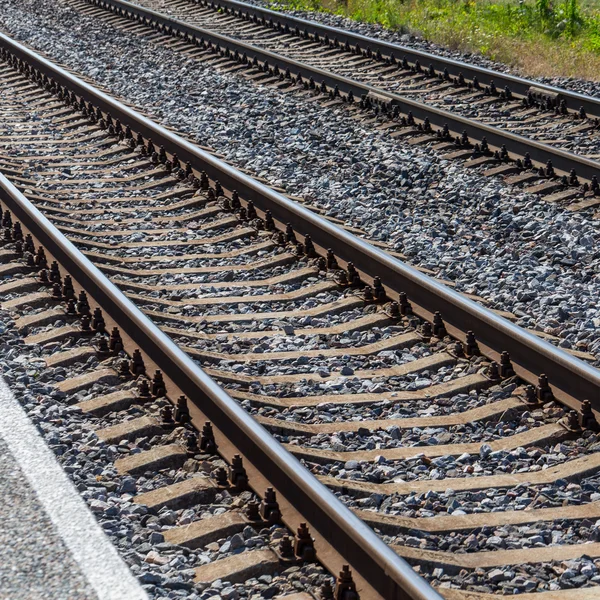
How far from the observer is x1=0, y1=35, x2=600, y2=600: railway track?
413 centimetres

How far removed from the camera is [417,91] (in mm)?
11992

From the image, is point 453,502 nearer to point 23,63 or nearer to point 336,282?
point 336,282

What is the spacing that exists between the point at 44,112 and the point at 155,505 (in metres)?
8.15

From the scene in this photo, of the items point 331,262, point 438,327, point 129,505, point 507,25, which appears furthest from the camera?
point 507,25

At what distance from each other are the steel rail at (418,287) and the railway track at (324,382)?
15mm

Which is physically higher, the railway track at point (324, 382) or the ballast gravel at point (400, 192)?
the ballast gravel at point (400, 192)

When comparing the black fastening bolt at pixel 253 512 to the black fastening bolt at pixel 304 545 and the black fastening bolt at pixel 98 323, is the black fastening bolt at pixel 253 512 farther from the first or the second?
the black fastening bolt at pixel 98 323

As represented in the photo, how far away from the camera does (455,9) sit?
16.9 metres

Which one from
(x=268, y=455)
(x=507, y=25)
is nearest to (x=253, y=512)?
(x=268, y=455)

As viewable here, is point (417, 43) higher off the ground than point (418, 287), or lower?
higher

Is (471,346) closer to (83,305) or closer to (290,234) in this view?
(290,234)

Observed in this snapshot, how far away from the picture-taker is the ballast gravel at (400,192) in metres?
6.79

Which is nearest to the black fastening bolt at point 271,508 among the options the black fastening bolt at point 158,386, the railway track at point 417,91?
the black fastening bolt at point 158,386

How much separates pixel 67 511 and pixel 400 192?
5213mm
